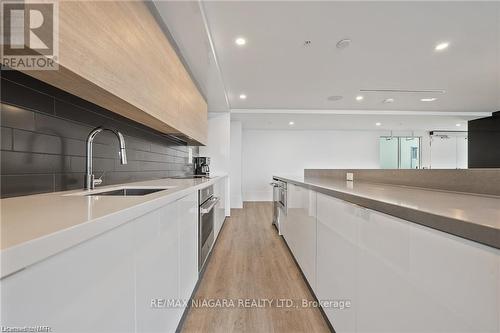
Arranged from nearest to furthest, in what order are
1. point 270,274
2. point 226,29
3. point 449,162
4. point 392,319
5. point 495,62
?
1. point 392,319
2. point 270,274
3. point 226,29
4. point 495,62
5. point 449,162

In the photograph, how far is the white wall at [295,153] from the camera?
7379 mm

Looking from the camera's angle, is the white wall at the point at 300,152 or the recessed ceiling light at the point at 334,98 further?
the white wall at the point at 300,152

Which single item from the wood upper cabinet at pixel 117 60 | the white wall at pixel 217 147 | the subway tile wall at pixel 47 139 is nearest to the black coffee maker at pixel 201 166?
the white wall at pixel 217 147

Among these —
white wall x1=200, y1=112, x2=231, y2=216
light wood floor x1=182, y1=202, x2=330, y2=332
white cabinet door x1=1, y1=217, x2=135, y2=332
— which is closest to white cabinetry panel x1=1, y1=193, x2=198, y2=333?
white cabinet door x1=1, y1=217, x2=135, y2=332

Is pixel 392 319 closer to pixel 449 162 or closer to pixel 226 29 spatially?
pixel 226 29

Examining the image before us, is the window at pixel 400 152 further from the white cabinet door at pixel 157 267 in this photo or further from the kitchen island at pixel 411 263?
the white cabinet door at pixel 157 267

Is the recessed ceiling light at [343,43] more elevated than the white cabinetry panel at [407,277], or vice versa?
the recessed ceiling light at [343,43]

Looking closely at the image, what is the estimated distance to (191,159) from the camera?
4.10 m

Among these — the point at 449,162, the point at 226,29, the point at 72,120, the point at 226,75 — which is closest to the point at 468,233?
the point at 72,120

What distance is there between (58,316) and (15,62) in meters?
0.84

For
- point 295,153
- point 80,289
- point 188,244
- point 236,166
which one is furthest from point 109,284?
point 295,153

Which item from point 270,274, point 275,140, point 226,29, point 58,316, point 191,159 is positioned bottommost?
point 270,274

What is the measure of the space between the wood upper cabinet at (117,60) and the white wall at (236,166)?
4101mm

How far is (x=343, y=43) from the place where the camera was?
2.47 meters
